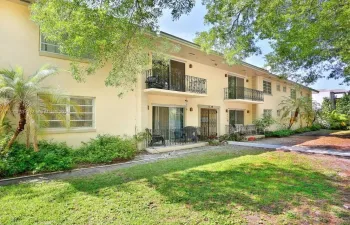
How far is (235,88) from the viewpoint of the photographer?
19422mm

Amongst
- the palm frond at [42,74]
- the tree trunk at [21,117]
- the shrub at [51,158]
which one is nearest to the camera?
the tree trunk at [21,117]

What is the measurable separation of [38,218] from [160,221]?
2188 millimetres

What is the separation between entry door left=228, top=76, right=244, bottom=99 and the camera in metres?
19.0

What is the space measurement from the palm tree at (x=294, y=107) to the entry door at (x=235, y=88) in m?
7.28

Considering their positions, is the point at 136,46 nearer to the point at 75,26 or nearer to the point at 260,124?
the point at 75,26

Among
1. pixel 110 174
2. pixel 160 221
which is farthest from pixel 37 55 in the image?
pixel 160 221

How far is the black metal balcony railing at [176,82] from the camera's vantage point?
12.3m

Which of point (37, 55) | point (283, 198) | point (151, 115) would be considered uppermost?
point (37, 55)

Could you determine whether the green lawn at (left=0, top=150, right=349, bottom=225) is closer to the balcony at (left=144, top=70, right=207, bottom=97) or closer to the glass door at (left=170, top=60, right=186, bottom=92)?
the balcony at (left=144, top=70, right=207, bottom=97)

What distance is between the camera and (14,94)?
688 cm

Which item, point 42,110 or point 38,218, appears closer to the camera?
point 38,218

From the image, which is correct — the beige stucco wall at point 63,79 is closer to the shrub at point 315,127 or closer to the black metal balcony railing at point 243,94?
the black metal balcony railing at point 243,94

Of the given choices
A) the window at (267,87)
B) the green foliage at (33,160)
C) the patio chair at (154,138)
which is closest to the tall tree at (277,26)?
the patio chair at (154,138)

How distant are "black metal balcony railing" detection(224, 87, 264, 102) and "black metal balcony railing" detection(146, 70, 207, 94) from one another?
3.44 m
